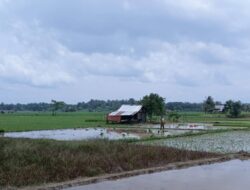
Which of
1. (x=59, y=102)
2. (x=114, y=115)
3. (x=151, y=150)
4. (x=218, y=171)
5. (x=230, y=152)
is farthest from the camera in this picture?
(x=59, y=102)

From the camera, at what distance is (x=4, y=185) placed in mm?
Result: 9039

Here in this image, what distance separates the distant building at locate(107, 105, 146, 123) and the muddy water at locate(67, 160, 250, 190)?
1279 inches

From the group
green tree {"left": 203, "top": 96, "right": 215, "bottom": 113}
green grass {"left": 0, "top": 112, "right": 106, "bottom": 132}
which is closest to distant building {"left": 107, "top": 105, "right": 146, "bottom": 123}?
green grass {"left": 0, "top": 112, "right": 106, "bottom": 132}

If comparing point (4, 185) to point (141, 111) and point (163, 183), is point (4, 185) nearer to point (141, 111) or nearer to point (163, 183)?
point (163, 183)

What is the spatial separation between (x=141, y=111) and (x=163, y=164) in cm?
3417

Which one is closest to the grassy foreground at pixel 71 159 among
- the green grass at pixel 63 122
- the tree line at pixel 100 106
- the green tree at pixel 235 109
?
the green grass at pixel 63 122

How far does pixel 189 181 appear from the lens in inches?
414

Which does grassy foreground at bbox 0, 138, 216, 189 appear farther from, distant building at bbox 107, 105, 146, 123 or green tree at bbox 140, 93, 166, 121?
green tree at bbox 140, 93, 166, 121

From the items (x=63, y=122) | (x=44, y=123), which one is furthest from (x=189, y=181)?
(x=63, y=122)

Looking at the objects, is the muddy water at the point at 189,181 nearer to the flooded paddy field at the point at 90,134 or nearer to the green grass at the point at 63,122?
the flooded paddy field at the point at 90,134

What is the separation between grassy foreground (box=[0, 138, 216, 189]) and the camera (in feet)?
32.7

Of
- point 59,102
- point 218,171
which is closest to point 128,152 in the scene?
point 218,171

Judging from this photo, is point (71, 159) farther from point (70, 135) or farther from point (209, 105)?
point (209, 105)

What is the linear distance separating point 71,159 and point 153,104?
36337 millimetres
